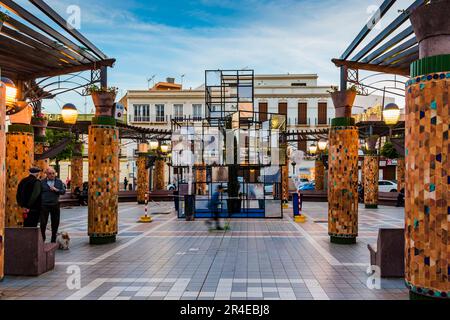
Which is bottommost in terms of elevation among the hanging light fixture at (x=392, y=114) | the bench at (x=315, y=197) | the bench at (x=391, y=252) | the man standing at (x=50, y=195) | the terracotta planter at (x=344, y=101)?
the bench at (x=315, y=197)

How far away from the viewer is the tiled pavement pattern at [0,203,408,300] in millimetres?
6395

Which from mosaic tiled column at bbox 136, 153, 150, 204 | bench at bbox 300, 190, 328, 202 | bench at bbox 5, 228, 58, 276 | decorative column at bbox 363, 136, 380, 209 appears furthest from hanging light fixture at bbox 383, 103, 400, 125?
bench at bbox 300, 190, 328, 202

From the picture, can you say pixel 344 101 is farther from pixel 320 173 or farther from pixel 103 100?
pixel 320 173

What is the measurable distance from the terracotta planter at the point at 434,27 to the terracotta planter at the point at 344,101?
6.60 meters

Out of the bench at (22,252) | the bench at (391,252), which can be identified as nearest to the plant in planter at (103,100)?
the bench at (22,252)

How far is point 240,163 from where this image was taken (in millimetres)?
19344

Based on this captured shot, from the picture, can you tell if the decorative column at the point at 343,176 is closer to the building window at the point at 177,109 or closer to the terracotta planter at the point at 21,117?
the terracotta planter at the point at 21,117

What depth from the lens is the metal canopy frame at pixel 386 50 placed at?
29.0 feet

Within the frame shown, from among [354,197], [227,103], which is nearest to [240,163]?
[227,103]

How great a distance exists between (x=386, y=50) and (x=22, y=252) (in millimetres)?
9333

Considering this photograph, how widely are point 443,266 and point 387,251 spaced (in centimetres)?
319

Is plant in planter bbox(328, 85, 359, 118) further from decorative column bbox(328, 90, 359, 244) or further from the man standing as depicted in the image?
the man standing

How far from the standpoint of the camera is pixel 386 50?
1009cm
